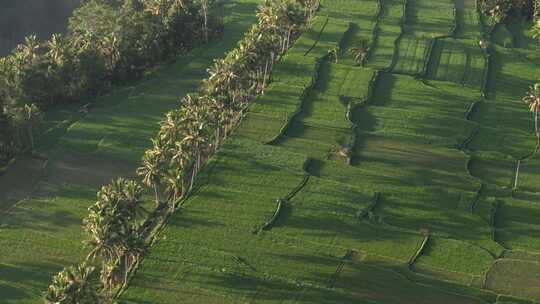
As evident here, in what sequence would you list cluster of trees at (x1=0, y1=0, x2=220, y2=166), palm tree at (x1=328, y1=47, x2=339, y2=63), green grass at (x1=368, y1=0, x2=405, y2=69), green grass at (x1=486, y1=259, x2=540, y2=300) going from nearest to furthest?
green grass at (x1=486, y1=259, x2=540, y2=300) < cluster of trees at (x1=0, y1=0, x2=220, y2=166) < palm tree at (x1=328, y1=47, x2=339, y2=63) < green grass at (x1=368, y1=0, x2=405, y2=69)

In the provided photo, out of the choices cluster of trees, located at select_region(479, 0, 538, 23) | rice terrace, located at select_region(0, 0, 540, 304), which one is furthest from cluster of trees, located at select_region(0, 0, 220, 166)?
cluster of trees, located at select_region(479, 0, 538, 23)

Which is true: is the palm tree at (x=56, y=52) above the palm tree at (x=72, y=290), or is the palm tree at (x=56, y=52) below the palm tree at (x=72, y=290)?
above

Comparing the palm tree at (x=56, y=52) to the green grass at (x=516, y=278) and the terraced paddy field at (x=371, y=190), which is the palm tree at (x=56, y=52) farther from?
the green grass at (x=516, y=278)

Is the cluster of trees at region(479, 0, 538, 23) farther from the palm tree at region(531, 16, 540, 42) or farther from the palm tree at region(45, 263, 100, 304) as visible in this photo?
the palm tree at region(45, 263, 100, 304)

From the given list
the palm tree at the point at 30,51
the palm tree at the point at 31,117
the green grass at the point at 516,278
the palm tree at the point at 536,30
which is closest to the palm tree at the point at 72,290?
the palm tree at the point at 31,117

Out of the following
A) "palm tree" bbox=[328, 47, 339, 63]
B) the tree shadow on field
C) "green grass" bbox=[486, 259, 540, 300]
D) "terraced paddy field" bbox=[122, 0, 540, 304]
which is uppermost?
"palm tree" bbox=[328, 47, 339, 63]

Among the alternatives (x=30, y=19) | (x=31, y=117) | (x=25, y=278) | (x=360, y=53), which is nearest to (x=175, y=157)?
(x=25, y=278)
